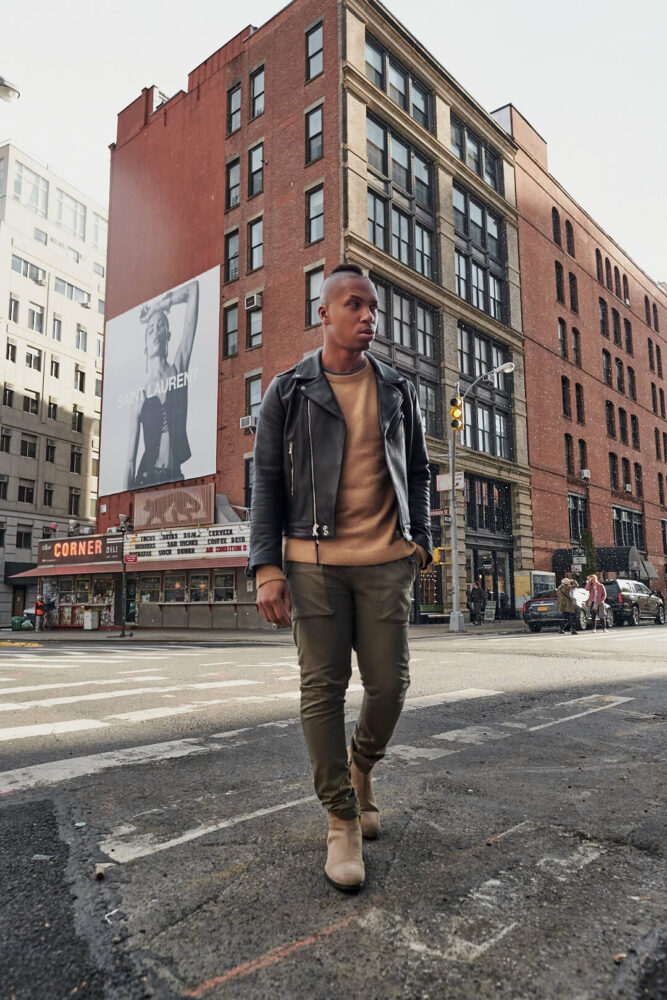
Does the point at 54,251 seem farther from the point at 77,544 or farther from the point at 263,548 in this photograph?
the point at 263,548

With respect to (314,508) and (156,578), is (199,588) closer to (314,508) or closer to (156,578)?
(156,578)

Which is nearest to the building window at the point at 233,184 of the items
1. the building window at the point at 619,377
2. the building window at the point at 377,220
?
the building window at the point at 377,220

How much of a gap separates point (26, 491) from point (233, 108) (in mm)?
27538

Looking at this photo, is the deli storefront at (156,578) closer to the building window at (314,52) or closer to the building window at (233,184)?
the building window at (233,184)

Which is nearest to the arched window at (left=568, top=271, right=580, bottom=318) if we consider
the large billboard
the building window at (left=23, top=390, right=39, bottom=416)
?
the large billboard

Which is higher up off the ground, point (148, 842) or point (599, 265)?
point (599, 265)

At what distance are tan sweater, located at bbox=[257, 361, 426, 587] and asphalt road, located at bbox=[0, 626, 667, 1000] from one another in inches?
42.1

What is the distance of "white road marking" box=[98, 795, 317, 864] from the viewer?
2.57m

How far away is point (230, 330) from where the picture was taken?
102 feet

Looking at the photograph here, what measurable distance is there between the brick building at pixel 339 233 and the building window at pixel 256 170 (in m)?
0.10

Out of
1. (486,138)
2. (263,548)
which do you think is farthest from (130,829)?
(486,138)

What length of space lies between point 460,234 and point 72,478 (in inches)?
1261

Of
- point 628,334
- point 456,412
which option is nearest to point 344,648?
point 456,412

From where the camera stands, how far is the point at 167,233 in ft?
113
